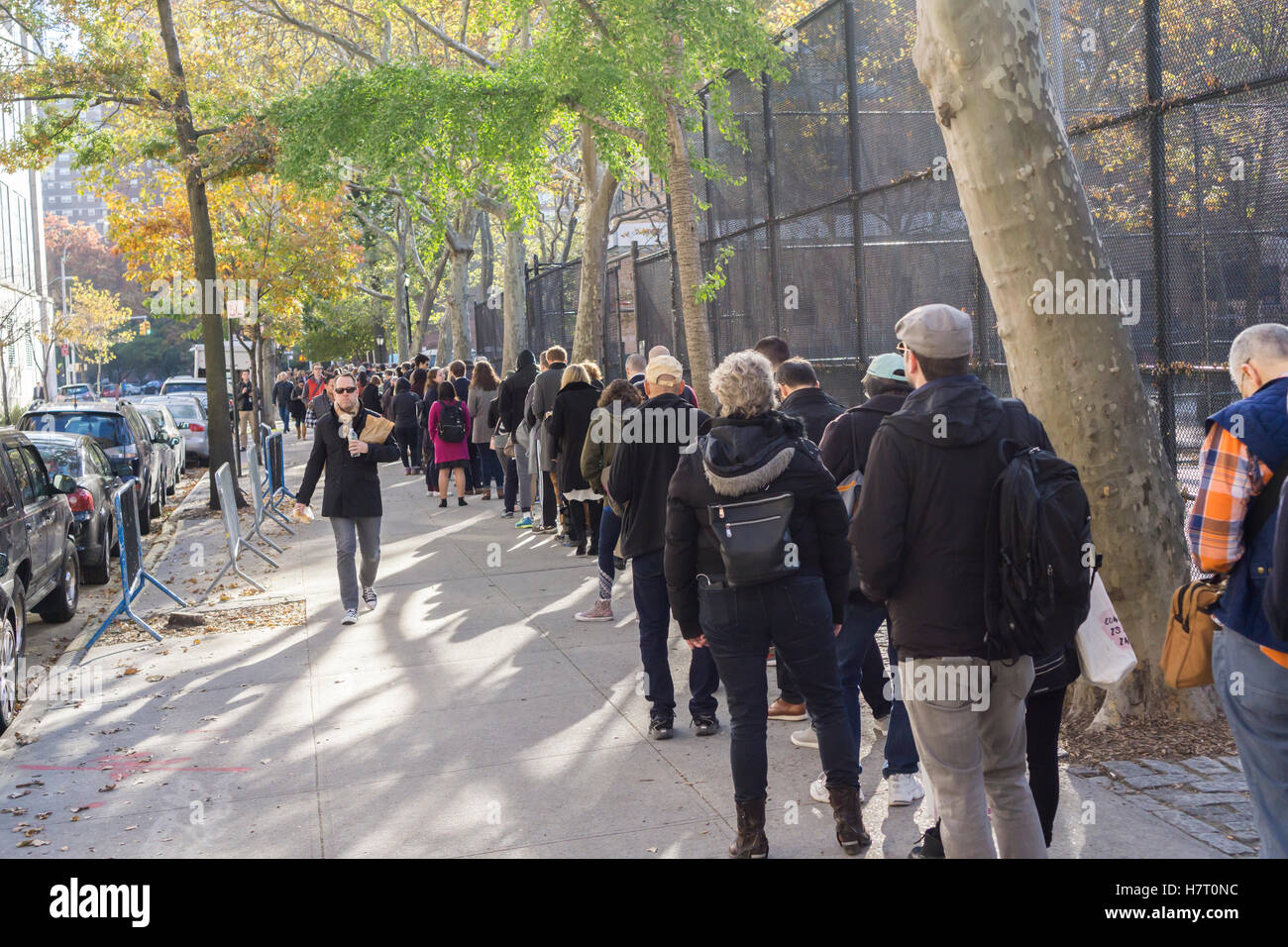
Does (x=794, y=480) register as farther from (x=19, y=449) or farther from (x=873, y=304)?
(x=19, y=449)

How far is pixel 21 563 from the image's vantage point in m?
9.20

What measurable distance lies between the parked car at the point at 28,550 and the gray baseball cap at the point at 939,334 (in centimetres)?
633

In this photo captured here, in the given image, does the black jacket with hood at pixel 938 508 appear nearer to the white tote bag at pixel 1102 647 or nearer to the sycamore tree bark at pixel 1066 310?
the white tote bag at pixel 1102 647

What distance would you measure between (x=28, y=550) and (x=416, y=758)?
4605mm

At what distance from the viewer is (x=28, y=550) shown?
934 centimetres

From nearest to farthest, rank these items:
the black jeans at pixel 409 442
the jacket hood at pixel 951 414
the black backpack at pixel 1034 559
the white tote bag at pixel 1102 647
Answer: the black backpack at pixel 1034 559 → the jacket hood at pixel 951 414 → the white tote bag at pixel 1102 647 → the black jeans at pixel 409 442

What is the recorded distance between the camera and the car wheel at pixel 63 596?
35.1 feet

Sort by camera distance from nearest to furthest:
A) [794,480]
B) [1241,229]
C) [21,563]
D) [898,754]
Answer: [794,480] < [898,754] < [1241,229] < [21,563]

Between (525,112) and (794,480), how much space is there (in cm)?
1013

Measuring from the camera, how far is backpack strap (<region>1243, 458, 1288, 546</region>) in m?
3.71

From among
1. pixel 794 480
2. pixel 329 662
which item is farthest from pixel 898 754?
pixel 329 662

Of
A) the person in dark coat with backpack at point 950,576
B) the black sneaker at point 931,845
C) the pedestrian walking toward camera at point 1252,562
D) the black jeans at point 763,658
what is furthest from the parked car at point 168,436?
the pedestrian walking toward camera at point 1252,562

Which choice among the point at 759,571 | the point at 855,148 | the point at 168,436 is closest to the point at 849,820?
the point at 759,571

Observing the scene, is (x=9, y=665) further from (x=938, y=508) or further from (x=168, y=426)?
(x=168, y=426)
